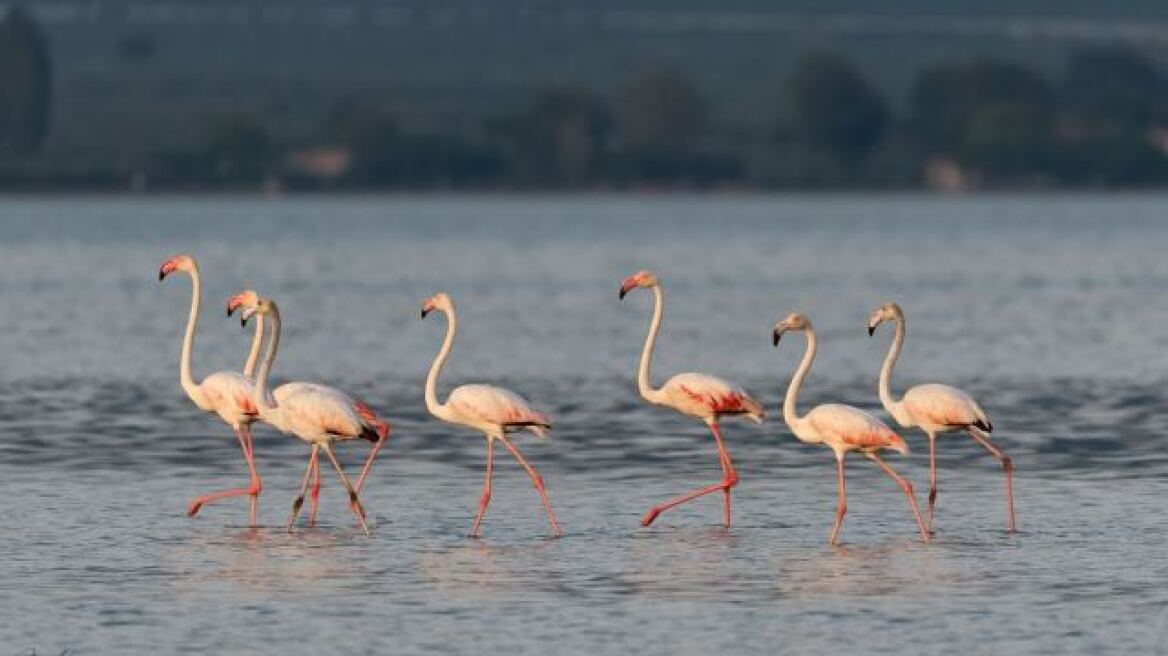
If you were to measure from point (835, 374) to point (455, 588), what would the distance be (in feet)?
73.8

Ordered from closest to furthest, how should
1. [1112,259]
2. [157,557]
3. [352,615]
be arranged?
[352,615] → [157,557] → [1112,259]

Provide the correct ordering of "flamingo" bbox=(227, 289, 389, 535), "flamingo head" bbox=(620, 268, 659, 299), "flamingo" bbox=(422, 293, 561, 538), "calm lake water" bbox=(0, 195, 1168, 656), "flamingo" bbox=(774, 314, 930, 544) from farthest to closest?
"flamingo head" bbox=(620, 268, 659, 299) < "flamingo" bbox=(422, 293, 561, 538) < "flamingo" bbox=(227, 289, 389, 535) < "flamingo" bbox=(774, 314, 930, 544) < "calm lake water" bbox=(0, 195, 1168, 656)

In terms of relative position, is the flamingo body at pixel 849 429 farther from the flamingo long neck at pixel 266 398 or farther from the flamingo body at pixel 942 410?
the flamingo long neck at pixel 266 398

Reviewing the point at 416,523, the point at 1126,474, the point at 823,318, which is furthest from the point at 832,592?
the point at 823,318

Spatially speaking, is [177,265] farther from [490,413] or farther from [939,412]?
[939,412]

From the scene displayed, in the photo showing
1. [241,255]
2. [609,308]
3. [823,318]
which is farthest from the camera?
[241,255]

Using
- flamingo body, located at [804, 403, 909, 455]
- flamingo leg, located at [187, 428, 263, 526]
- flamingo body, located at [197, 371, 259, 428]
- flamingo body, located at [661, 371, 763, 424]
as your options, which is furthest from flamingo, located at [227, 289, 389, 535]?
flamingo body, located at [804, 403, 909, 455]

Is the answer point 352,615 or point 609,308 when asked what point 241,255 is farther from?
point 352,615

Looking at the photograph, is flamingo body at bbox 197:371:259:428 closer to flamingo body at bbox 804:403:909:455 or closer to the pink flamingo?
the pink flamingo

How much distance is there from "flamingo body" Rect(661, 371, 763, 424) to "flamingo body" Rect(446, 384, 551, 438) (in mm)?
1500

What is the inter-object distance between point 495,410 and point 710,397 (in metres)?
2.15

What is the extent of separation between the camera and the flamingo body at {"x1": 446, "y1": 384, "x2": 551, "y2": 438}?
26.4 meters

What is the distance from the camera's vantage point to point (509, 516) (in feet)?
91.4

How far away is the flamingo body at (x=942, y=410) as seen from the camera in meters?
26.2
